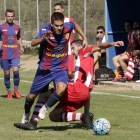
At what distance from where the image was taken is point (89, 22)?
19.4 meters

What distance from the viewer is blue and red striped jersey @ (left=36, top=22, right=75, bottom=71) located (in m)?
6.25

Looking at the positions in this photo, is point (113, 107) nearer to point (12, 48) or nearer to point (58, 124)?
point (58, 124)

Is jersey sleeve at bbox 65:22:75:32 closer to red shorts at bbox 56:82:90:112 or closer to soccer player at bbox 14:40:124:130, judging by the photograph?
soccer player at bbox 14:40:124:130

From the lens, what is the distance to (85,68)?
6496 mm

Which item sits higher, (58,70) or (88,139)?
(58,70)

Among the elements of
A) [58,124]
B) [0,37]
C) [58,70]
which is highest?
[0,37]

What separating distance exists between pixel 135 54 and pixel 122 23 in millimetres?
3455

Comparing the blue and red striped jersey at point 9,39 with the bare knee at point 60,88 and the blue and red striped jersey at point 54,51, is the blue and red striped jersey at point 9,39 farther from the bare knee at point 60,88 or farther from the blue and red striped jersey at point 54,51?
the bare knee at point 60,88

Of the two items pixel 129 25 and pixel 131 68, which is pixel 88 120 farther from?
pixel 129 25

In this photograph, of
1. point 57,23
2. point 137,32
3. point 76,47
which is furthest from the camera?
point 137,32

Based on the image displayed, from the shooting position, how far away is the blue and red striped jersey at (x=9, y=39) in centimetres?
1055

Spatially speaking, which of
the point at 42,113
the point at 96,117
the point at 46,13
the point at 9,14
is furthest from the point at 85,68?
the point at 46,13

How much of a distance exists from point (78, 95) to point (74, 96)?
7 centimetres

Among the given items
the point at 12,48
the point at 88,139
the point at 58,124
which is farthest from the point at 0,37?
the point at 88,139
